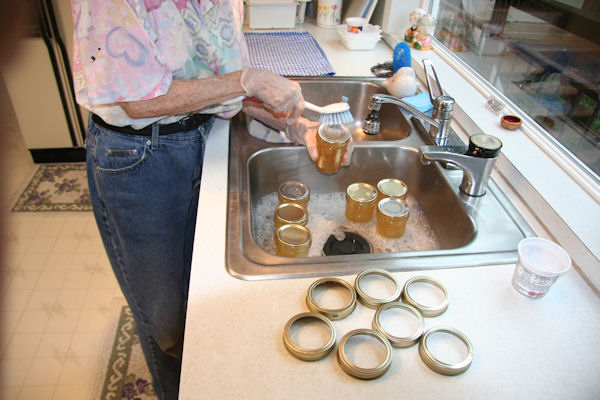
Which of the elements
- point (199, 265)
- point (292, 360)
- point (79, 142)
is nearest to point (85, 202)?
point (79, 142)

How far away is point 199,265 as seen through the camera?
82cm

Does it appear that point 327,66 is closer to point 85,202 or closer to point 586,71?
point 586,71

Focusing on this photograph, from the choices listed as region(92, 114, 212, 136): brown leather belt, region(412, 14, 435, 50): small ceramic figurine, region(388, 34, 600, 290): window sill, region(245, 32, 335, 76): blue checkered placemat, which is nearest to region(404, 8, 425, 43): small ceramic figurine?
region(412, 14, 435, 50): small ceramic figurine

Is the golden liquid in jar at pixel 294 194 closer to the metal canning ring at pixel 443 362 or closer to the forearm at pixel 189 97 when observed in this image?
the forearm at pixel 189 97

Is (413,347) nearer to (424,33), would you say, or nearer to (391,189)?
(391,189)

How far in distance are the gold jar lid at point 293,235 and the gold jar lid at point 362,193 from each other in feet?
0.66

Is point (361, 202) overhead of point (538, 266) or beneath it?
beneath

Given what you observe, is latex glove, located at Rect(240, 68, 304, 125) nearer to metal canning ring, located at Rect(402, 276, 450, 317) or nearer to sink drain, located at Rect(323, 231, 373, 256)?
sink drain, located at Rect(323, 231, 373, 256)

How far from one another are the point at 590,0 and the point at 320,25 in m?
1.36

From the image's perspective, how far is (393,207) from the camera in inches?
42.5

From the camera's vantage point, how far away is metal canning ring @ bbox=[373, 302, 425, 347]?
693 millimetres

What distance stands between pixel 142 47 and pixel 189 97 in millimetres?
156

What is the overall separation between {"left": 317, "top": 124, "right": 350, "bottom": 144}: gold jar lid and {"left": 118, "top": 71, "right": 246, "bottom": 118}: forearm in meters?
0.23

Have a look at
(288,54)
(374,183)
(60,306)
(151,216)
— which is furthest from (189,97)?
(60,306)
